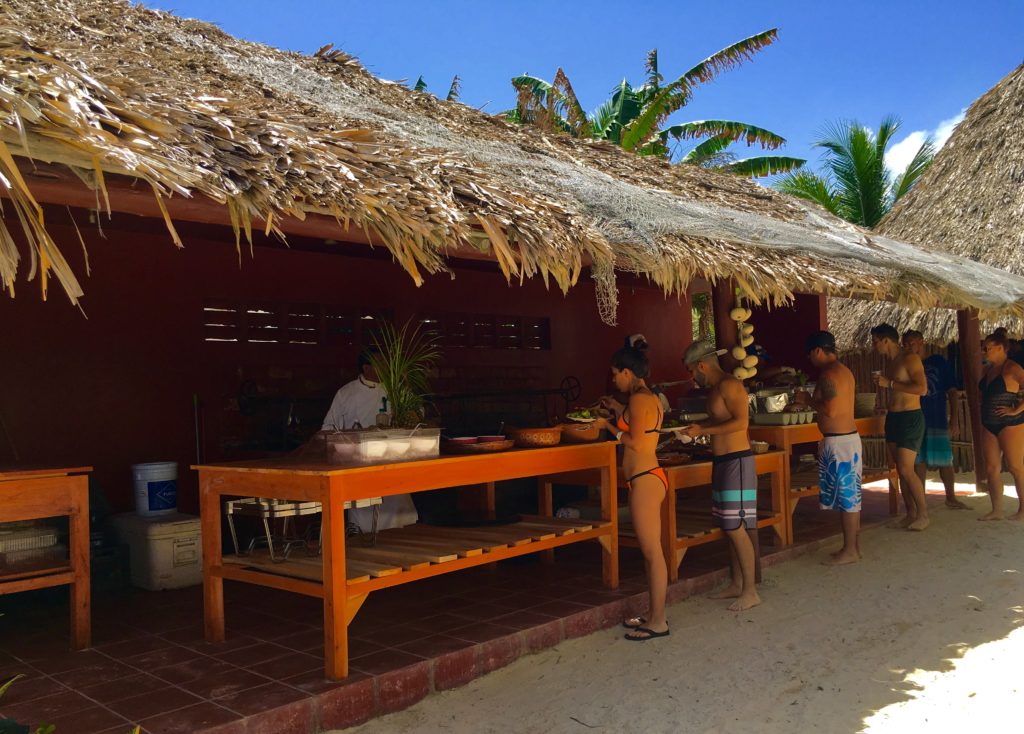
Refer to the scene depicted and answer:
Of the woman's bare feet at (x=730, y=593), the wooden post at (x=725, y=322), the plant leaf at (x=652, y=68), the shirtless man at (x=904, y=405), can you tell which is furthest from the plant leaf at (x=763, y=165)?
the woman's bare feet at (x=730, y=593)

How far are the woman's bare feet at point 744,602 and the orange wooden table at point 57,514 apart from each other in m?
3.53

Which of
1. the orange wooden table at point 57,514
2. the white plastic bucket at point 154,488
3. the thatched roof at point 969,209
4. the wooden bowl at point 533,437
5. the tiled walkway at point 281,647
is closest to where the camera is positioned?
the tiled walkway at point 281,647

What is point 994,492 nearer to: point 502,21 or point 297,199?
point 297,199

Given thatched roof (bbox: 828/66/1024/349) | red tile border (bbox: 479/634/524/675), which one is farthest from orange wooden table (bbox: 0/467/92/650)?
thatched roof (bbox: 828/66/1024/349)

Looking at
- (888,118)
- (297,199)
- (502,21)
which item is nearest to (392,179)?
(297,199)

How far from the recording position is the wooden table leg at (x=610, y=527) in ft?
16.3

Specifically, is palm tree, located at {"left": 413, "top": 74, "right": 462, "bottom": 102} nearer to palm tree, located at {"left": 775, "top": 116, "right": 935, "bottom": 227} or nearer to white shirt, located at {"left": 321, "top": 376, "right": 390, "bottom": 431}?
white shirt, located at {"left": 321, "top": 376, "right": 390, "bottom": 431}

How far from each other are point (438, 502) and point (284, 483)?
302 cm

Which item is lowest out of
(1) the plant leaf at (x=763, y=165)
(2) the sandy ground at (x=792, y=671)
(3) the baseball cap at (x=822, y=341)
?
(2) the sandy ground at (x=792, y=671)

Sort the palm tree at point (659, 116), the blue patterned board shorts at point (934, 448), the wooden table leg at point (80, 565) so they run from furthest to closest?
the palm tree at point (659, 116)
the blue patterned board shorts at point (934, 448)
the wooden table leg at point (80, 565)

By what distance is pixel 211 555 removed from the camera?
160 inches

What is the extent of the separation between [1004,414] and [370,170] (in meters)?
6.40

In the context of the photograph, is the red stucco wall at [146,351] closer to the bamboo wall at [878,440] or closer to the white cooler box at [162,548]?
the white cooler box at [162,548]

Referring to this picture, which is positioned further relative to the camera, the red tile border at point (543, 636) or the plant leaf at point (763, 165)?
the plant leaf at point (763, 165)
